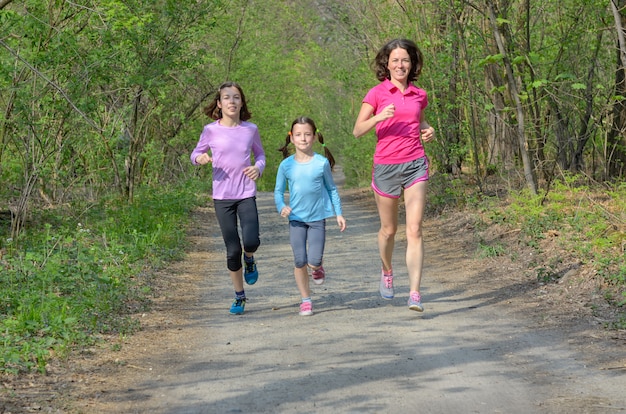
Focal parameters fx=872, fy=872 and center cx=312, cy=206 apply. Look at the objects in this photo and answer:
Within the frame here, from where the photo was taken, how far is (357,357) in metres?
6.01

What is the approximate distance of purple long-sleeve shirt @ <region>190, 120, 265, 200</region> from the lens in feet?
25.1

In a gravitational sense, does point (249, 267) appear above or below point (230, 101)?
below

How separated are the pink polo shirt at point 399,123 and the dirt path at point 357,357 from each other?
4.60ft

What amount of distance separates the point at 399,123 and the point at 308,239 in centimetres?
129

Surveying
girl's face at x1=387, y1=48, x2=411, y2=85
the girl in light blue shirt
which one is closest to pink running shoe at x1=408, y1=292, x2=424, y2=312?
the girl in light blue shirt

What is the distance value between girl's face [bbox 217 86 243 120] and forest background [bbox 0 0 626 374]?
5.99ft

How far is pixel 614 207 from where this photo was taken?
11609 millimetres

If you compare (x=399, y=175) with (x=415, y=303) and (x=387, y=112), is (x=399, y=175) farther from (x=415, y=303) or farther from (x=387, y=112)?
(x=415, y=303)

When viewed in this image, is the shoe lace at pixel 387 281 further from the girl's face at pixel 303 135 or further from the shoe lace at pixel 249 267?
the girl's face at pixel 303 135

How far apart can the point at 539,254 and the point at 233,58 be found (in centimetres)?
1912

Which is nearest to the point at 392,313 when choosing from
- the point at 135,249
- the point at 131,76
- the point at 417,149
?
the point at 417,149

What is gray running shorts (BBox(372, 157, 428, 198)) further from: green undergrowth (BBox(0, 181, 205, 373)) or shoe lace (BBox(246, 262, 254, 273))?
green undergrowth (BBox(0, 181, 205, 373))

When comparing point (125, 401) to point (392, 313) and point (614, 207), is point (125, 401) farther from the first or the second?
point (614, 207)

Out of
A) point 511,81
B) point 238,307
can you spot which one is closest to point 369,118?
point 238,307
